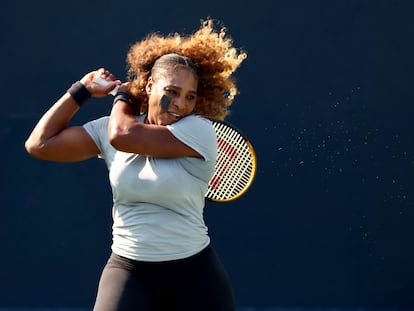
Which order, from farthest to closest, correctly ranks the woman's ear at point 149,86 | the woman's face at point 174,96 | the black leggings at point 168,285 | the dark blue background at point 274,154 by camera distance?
1. the dark blue background at point 274,154
2. the woman's ear at point 149,86
3. the woman's face at point 174,96
4. the black leggings at point 168,285

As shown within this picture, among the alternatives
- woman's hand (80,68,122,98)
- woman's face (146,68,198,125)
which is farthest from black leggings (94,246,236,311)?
Answer: woman's hand (80,68,122,98)

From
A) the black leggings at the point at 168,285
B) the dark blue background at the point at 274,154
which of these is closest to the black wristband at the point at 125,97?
the black leggings at the point at 168,285

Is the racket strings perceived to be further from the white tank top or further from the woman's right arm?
the woman's right arm

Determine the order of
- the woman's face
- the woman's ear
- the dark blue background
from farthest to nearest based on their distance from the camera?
the dark blue background → the woman's ear → the woman's face

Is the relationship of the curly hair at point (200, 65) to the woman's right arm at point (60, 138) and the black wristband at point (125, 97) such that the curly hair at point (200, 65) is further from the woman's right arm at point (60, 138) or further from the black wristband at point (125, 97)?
the woman's right arm at point (60, 138)

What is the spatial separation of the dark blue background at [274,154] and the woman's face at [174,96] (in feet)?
5.95

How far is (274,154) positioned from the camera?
5.12 metres

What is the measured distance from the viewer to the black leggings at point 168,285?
304 cm

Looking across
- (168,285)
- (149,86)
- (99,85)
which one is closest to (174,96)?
(149,86)

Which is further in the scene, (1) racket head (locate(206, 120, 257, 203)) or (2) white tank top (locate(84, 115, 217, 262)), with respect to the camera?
(1) racket head (locate(206, 120, 257, 203))

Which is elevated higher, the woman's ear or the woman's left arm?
the woman's ear

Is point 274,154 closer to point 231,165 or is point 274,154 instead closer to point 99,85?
point 231,165

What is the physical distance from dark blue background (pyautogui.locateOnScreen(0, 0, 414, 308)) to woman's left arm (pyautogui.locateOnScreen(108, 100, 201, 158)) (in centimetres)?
198

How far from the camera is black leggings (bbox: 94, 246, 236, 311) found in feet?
9.97
